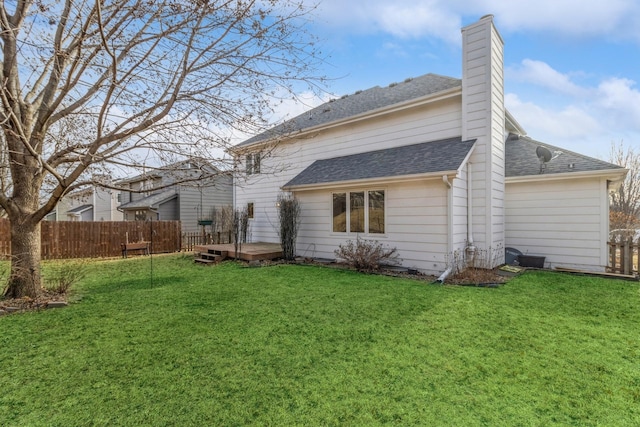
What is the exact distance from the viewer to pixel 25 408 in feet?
8.08

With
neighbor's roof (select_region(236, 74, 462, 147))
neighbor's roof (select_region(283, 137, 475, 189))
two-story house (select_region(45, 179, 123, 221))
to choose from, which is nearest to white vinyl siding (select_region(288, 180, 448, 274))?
neighbor's roof (select_region(283, 137, 475, 189))

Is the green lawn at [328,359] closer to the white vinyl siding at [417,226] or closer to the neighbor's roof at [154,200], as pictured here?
the white vinyl siding at [417,226]

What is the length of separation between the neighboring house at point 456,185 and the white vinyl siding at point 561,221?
0.03 metres

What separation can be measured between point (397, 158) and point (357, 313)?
574cm

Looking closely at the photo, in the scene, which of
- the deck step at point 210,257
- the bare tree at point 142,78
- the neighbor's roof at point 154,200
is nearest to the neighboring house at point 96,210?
the neighbor's roof at point 154,200

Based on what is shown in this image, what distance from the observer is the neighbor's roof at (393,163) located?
25.6ft

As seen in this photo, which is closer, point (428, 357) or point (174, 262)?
point (428, 357)

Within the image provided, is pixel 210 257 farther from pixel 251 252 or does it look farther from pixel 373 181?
pixel 373 181

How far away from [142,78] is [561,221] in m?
11.1

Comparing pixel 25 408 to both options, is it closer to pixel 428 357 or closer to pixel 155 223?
pixel 428 357

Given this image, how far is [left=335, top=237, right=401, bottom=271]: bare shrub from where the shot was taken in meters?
8.35

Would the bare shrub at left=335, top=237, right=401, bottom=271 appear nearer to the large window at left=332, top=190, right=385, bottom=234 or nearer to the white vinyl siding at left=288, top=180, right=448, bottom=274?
the white vinyl siding at left=288, top=180, right=448, bottom=274

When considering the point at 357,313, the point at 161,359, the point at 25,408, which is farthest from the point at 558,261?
the point at 25,408

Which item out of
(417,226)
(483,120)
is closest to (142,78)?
(417,226)
